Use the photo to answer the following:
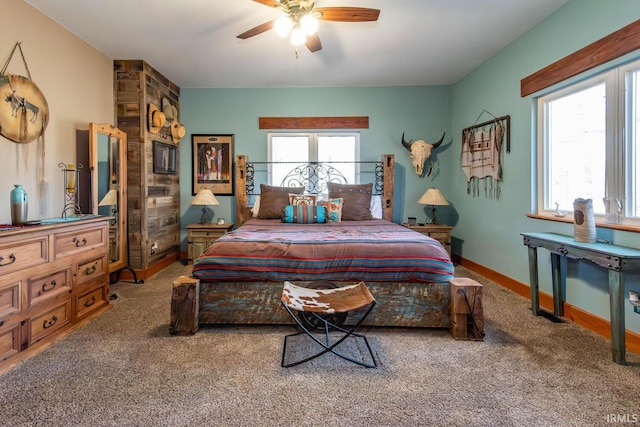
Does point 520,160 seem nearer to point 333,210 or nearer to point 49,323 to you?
point 333,210

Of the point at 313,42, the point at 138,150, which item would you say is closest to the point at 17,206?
the point at 138,150

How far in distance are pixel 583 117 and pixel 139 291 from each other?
14.5 feet

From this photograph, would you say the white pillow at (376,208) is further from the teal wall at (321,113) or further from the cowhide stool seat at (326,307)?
the cowhide stool seat at (326,307)

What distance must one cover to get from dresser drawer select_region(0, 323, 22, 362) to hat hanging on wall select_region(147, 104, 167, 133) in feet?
8.66

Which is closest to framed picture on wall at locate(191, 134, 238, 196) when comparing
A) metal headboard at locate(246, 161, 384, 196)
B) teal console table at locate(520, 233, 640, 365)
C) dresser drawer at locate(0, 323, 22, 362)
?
metal headboard at locate(246, 161, 384, 196)

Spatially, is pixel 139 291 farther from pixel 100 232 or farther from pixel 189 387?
pixel 189 387

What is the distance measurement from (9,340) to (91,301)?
2.45ft

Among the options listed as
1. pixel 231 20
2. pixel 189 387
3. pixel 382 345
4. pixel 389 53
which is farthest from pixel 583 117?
pixel 189 387

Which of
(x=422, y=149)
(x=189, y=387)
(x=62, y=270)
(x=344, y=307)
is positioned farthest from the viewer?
(x=422, y=149)

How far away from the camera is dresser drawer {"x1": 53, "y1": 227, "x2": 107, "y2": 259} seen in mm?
2232

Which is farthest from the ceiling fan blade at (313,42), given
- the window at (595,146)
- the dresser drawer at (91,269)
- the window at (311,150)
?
the dresser drawer at (91,269)

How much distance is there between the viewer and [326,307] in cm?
185

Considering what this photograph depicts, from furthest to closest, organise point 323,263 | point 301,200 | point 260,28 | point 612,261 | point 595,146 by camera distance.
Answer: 1. point 301,200
2. point 260,28
3. point 595,146
4. point 323,263
5. point 612,261

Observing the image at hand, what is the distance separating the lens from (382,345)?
2088 mm
